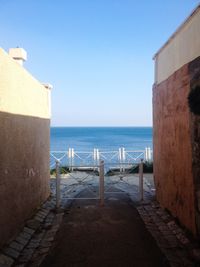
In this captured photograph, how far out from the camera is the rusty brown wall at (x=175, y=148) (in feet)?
23.3

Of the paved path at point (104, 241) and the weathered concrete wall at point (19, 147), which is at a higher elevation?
the weathered concrete wall at point (19, 147)

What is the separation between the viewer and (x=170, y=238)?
23.1 feet

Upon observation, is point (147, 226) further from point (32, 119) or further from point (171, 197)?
point (32, 119)

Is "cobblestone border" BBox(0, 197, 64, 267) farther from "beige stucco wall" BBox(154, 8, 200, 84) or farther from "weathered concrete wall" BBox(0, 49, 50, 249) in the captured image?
"beige stucco wall" BBox(154, 8, 200, 84)

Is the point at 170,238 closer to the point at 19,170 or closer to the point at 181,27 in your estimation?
the point at 19,170

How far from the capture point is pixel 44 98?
10.9m

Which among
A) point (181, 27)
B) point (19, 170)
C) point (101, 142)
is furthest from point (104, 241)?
point (101, 142)

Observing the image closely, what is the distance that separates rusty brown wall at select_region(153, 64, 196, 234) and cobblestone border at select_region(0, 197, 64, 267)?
8.95 ft

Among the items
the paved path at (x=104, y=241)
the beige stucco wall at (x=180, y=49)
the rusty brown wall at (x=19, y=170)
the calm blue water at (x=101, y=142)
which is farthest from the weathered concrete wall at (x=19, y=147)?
the calm blue water at (x=101, y=142)

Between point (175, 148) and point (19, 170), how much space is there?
3.46 metres

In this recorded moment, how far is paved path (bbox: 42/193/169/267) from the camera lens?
5969 millimetres

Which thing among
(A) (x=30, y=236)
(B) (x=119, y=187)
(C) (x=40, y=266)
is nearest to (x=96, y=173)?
(B) (x=119, y=187)

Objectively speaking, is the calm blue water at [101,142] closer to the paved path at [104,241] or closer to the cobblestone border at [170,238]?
the paved path at [104,241]

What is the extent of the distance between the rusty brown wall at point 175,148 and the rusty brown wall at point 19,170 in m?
3.30
